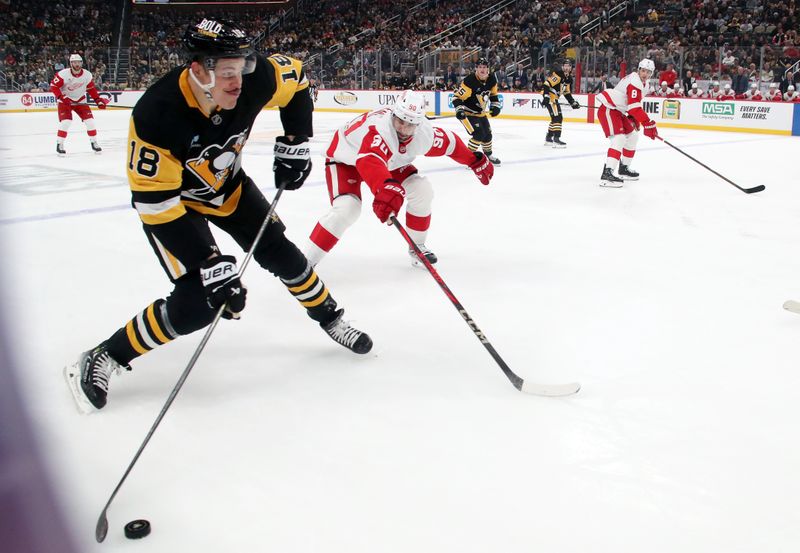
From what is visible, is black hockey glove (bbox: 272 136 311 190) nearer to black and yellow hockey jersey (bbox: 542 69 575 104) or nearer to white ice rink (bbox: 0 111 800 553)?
white ice rink (bbox: 0 111 800 553)

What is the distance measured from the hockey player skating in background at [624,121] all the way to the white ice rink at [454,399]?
1950mm

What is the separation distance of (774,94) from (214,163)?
12.4 metres

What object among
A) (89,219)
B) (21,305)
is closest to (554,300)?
(21,305)

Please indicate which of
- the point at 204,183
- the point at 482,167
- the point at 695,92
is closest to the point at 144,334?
the point at 204,183

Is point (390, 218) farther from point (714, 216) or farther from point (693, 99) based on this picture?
point (693, 99)

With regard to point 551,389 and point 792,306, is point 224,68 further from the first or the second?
point 792,306

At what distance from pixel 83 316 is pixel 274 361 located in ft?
3.77

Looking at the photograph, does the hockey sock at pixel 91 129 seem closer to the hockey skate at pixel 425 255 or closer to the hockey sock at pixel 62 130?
the hockey sock at pixel 62 130

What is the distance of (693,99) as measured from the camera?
43.3 feet

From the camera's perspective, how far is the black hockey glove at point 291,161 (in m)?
2.92

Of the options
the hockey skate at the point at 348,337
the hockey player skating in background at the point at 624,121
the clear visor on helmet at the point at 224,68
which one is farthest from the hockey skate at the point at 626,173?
the clear visor on helmet at the point at 224,68

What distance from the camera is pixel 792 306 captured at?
348 centimetres

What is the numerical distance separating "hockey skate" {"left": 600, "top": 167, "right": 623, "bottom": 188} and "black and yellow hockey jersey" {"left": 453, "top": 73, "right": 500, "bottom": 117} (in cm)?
204

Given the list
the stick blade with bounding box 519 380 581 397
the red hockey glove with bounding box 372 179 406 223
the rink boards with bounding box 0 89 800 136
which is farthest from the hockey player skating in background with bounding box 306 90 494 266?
the rink boards with bounding box 0 89 800 136
